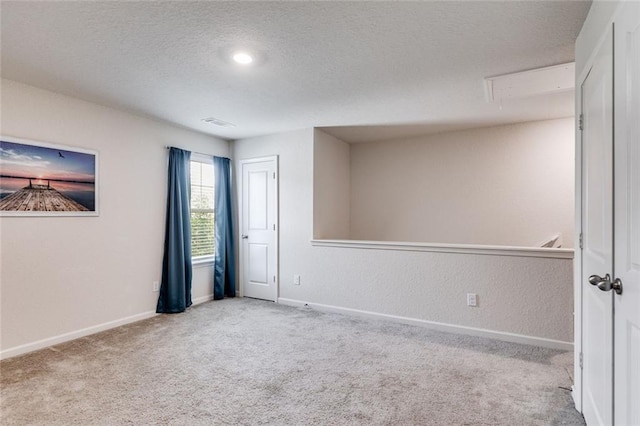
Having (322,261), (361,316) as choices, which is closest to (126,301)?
(322,261)

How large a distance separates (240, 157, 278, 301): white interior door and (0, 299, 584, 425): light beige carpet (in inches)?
49.4

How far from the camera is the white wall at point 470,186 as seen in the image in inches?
160

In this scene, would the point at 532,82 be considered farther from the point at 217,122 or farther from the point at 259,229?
the point at 259,229

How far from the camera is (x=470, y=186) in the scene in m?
4.58

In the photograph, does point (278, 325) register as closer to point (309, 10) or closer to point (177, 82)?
point (177, 82)

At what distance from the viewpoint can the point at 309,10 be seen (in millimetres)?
1879

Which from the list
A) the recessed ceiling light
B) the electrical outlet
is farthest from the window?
the electrical outlet

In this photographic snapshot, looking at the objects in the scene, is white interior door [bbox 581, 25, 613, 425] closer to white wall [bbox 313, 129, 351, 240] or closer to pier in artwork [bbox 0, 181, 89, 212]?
white wall [bbox 313, 129, 351, 240]

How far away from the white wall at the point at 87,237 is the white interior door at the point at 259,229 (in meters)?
1.04

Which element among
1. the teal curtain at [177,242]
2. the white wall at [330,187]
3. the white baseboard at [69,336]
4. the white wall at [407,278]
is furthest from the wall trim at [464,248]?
the white baseboard at [69,336]

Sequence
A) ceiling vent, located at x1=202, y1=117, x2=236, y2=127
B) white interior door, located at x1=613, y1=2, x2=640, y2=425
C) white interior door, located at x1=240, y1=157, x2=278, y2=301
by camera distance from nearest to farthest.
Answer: white interior door, located at x1=613, y1=2, x2=640, y2=425
ceiling vent, located at x1=202, y1=117, x2=236, y2=127
white interior door, located at x1=240, y1=157, x2=278, y2=301

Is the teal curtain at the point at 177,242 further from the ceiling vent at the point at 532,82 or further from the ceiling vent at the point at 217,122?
the ceiling vent at the point at 532,82

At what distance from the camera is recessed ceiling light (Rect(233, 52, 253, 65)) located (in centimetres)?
238

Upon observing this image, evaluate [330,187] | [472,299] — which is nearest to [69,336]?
[330,187]
